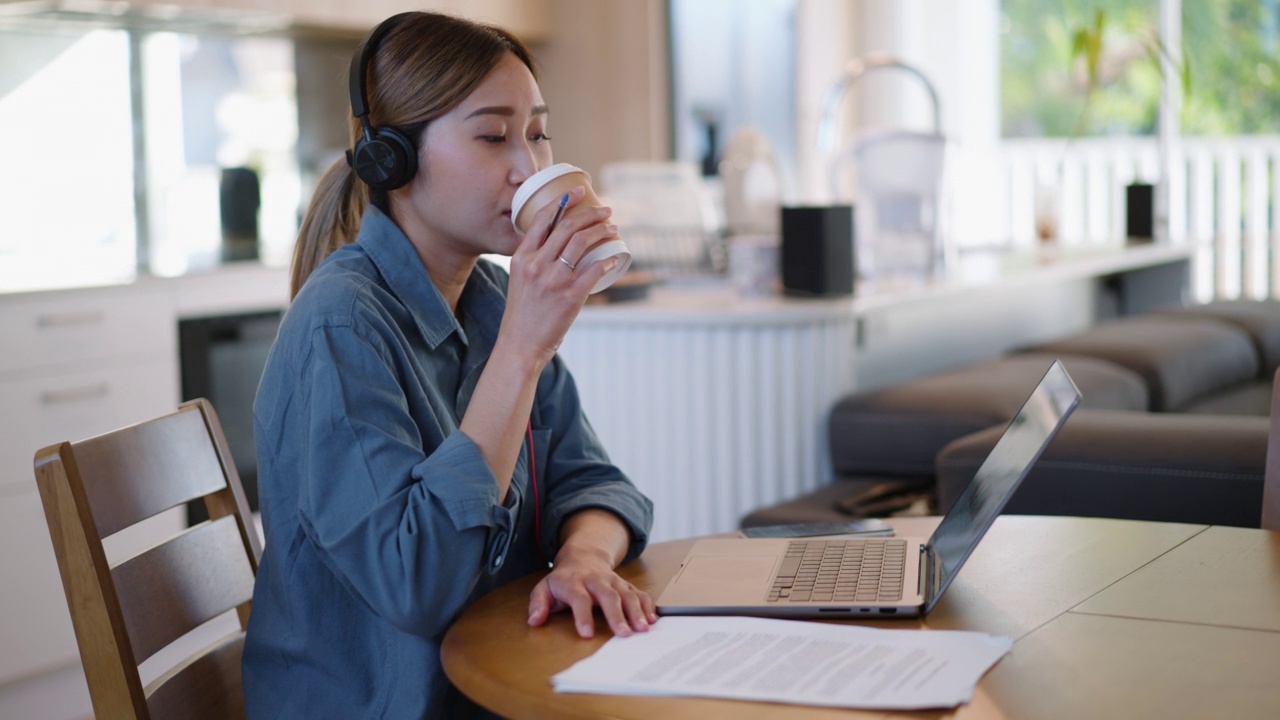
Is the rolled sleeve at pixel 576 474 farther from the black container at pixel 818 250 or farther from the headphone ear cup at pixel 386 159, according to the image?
the black container at pixel 818 250

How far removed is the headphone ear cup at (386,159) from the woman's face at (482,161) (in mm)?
15

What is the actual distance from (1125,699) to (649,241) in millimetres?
2742

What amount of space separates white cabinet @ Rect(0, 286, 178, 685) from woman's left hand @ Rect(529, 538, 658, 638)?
2.26 metres

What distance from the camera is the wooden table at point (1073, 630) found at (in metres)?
0.85

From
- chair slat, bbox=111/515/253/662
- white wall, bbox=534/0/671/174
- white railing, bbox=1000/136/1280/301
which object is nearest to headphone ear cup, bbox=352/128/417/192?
chair slat, bbox=111/515/253/662

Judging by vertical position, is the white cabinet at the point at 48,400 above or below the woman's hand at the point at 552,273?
below

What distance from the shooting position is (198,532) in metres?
1.32

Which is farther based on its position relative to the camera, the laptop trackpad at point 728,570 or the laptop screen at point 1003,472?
the laptop trackpad at point 728,570

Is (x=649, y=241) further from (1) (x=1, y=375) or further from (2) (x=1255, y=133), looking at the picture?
(2) (x=1255, y=133)

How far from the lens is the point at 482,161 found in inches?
47.5

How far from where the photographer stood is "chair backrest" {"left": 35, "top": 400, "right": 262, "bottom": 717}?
109cm

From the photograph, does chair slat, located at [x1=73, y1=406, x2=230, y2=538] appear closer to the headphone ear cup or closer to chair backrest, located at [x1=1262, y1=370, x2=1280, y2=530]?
the headphone ear cup

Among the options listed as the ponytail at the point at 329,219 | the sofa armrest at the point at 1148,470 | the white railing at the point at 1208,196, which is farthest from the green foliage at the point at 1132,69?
the ponytail at the point at 329,219

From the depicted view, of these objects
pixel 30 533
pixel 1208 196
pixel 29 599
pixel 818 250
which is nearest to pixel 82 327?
pixel 30 533
